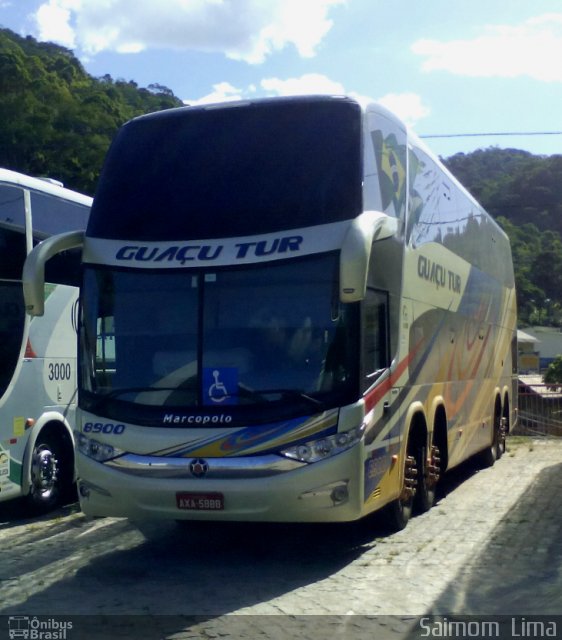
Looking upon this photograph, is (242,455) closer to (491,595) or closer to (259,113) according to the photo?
(491,595)

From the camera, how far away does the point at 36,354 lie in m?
11.6

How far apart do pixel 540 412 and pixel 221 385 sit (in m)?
21.8

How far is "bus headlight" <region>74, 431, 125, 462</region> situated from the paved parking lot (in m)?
1.04

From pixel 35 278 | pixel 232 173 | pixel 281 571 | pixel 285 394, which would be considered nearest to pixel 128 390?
pixel 35 278

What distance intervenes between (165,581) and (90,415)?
5.34 feet

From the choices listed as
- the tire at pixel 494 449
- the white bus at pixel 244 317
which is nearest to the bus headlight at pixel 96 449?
the white bus at pixel 244 317

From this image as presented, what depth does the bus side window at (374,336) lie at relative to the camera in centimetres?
861

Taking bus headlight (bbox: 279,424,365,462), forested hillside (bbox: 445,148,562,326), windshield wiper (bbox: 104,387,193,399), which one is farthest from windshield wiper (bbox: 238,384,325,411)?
forested hillside (bbox: 445,148,562,326)

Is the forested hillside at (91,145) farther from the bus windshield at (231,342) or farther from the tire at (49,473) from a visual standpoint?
the bus windshield at (231,342)

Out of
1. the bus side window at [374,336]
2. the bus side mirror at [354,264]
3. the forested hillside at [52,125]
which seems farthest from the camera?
the forested hillside at [52,125]

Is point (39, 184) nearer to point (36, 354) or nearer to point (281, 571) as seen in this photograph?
point (36, 354)

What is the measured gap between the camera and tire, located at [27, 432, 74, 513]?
11680 millimetres

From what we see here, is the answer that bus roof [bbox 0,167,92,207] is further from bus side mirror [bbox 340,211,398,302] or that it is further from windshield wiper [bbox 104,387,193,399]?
bus side mirror [bbox 340,211,398,302]

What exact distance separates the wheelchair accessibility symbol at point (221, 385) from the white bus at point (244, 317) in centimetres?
1
